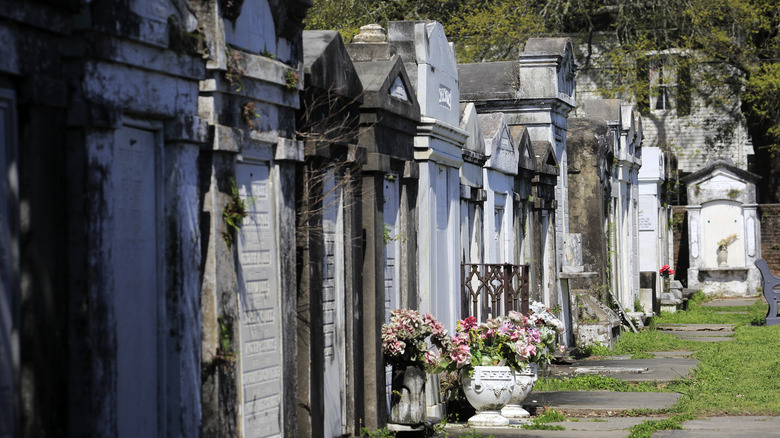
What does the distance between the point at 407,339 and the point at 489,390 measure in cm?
148

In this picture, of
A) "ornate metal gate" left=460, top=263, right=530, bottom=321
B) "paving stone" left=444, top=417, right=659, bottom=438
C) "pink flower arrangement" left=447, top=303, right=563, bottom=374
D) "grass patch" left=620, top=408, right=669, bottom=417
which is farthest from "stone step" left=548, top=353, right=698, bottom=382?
"pink flower arrangement" left=447, top=303, right=563, bottom=374

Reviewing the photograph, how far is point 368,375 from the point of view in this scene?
27.9 ft

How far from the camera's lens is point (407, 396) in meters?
8.86

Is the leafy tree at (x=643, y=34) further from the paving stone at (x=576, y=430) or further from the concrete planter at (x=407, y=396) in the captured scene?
the concrete planter at (x=407, y=396)

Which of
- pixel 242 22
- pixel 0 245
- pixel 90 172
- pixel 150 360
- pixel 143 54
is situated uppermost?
pixel 242 22

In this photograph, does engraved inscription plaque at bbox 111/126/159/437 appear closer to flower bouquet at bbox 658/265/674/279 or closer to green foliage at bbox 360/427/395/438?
green foliage at bbox 360/427/395/438

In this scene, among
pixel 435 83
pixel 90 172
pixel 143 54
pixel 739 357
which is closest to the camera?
pixel 90 172

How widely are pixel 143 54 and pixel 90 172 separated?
0.76 meters

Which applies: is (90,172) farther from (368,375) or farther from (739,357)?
(739,357)

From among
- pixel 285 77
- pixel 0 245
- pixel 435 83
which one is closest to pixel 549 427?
pixel 435 83

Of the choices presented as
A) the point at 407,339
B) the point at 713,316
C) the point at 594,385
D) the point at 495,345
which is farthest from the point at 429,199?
the point at 713,316

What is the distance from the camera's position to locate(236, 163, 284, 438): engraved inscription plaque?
6410 millimetres

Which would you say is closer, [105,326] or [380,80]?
[105,326]

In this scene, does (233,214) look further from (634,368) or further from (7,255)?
(634,368)
